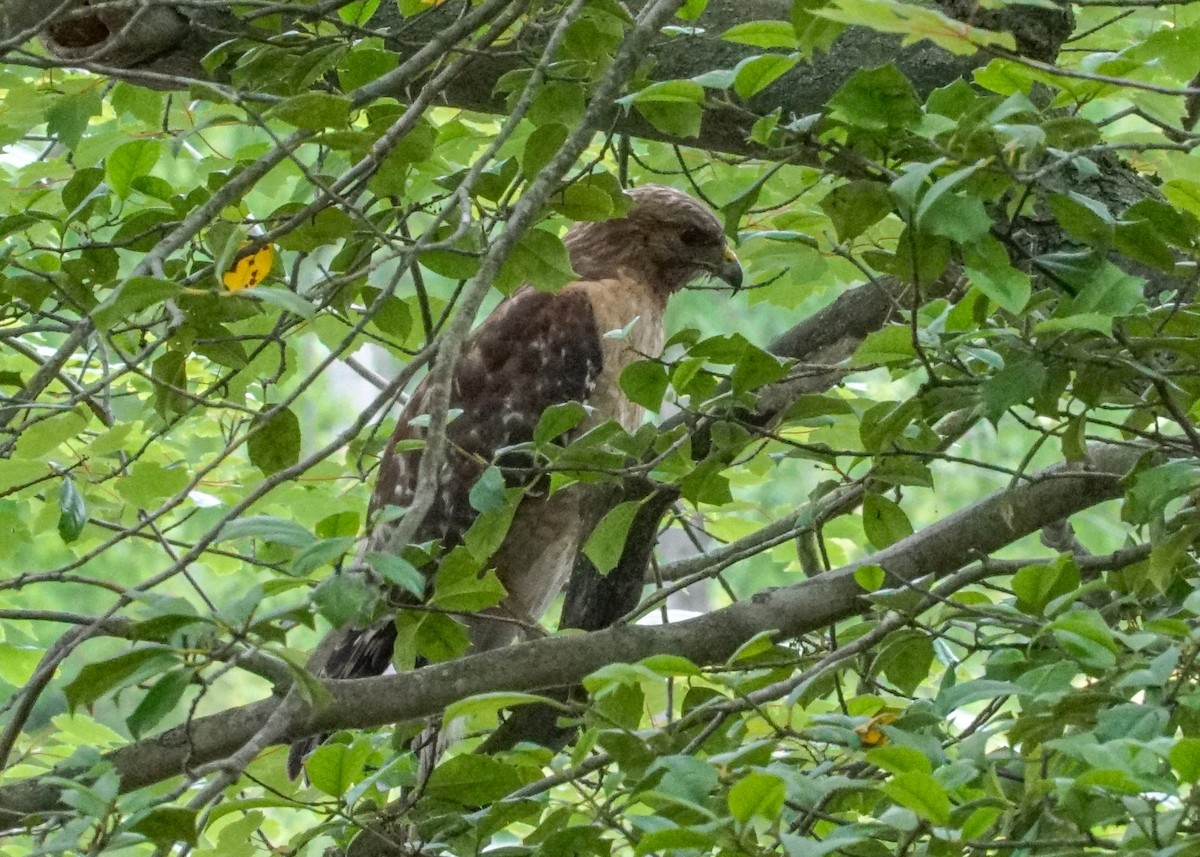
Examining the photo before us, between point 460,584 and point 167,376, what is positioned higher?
point 167,376

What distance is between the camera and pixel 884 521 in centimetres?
176

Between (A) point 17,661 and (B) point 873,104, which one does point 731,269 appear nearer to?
(A) point 17,661

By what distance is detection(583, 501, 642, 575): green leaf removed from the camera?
1702 millimetres

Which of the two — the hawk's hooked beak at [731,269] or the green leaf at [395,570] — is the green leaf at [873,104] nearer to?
the green leaf at [395,570]

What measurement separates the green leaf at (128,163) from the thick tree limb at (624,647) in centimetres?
64

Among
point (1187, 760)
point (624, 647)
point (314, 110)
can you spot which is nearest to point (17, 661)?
point (624, 647)

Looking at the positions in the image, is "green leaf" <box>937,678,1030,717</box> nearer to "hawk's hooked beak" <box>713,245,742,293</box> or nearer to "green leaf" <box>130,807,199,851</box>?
"green leaf" <box>130,807,199,851</box>

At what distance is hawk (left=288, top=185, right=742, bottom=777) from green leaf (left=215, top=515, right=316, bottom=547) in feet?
5.30

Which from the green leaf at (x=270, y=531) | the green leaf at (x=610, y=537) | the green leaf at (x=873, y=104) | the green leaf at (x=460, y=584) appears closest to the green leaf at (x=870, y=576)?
the green leaf at (x=610, y=537)

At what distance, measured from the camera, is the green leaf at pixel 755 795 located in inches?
38.3

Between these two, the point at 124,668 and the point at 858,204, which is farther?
the point at 858,204

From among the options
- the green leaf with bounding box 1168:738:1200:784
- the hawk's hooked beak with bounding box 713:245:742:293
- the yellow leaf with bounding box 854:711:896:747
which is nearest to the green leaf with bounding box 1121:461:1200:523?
the yellow leaf with bounding box 854:711:896:747

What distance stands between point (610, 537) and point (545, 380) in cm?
129

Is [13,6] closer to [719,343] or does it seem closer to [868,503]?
[719,343]
